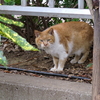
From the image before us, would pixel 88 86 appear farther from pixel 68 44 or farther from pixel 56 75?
pixel 68 44

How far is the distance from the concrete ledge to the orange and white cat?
2.67 ft

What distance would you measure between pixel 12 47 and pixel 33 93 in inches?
82.8

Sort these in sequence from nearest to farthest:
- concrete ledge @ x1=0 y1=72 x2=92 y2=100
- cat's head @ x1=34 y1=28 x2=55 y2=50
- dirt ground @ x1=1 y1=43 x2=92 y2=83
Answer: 1. concrete ledge @ x1=0 y1=72 x2=92 y2=100
2. dirt ground @ x1=1 y1=43 x2=92 y2=83
3. cat's head @ x1=34 y1=28 x2=55 y2=50

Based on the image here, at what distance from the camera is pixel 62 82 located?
3.19 m

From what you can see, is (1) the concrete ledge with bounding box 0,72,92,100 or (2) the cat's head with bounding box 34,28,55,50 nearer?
(1) the concrete ledge with bounding box 0,72,92,100

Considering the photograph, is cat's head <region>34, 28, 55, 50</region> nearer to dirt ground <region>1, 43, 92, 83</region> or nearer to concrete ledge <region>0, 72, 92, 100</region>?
dirt ground <region>1, 43, 92, 83</region>

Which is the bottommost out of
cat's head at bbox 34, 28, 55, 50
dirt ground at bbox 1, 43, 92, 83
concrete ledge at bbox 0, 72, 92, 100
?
dirt ground at bbox 1, 43, 92, 83

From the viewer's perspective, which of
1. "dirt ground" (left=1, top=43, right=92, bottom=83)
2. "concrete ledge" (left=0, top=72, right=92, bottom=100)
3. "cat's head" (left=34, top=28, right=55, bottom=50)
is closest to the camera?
"concrete ledge" (left=0, top=72, right=92, bottom=100)

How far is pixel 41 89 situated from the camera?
300 cm

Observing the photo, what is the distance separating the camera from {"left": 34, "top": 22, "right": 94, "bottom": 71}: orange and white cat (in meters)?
3.97

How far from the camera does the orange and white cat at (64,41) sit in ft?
13.0

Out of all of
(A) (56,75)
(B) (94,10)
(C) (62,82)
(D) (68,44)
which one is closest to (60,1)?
(D) (68,44)

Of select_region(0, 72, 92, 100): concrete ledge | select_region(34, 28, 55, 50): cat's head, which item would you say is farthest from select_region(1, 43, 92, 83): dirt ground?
select_region(0, 72, 92, 100): concrete ledge

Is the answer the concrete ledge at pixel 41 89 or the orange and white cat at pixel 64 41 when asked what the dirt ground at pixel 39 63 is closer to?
the orange and white cat at pixel 64 41
